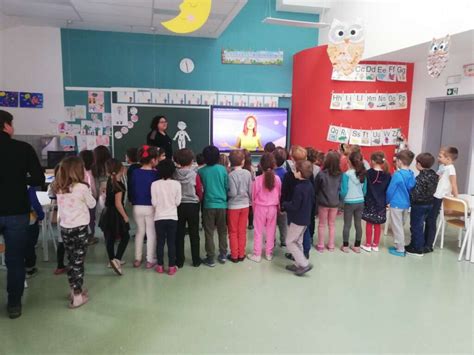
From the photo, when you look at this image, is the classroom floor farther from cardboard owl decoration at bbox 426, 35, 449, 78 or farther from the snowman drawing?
the snowman drawing

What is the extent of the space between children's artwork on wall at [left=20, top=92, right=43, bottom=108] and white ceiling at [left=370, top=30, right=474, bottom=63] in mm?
5493

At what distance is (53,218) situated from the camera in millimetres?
3973

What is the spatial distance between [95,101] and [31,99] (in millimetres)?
1004

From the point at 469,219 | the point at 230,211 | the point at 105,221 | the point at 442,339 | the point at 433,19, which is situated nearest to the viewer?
the point at 442,339

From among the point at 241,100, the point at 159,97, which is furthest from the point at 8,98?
the point at 241,100

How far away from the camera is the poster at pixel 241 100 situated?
21.1 feet

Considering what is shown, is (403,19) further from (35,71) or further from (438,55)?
(35,71)

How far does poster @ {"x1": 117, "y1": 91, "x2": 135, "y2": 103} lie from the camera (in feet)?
19.4

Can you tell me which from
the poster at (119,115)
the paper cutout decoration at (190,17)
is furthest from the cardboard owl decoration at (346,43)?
the poster at (119,115)

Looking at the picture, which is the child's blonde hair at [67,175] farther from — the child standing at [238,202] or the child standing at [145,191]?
the child standing at [238,202]

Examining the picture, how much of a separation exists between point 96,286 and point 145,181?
0.99 metres

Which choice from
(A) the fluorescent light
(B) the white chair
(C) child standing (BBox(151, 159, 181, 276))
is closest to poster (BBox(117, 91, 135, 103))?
(A) the fluorescent light

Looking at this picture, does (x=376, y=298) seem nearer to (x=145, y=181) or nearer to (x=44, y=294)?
(x=145, y=181)

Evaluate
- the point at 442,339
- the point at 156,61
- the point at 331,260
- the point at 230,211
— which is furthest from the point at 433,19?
the point at 156,61
